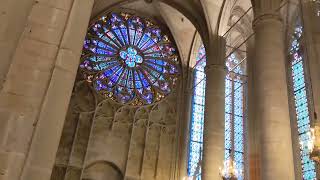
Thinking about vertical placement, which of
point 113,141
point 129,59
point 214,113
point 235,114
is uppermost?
point 129,59

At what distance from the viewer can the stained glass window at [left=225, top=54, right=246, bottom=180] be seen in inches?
571

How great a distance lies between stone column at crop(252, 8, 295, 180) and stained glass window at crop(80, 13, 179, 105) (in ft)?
24.8

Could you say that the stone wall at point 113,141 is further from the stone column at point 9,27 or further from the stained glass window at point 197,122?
the stone column at point 9,27

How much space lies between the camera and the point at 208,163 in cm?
1229

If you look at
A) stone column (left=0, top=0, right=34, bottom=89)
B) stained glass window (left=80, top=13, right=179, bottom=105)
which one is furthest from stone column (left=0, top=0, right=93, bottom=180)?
stained glass window (left=80, top=13, right=179, bottom=105)

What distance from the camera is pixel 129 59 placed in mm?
17594

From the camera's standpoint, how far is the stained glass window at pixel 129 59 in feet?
54.6

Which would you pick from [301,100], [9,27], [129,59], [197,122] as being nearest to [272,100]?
[301,100]

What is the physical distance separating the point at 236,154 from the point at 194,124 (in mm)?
2604

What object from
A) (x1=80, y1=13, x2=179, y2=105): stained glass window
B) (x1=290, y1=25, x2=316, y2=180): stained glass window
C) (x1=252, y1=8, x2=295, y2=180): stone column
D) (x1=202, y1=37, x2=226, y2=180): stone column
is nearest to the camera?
(x1=252, y1=8, x2=295, y2=180): stone column

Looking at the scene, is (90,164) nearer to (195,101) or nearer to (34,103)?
(195,101)

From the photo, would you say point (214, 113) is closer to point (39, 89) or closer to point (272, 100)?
point (272, 100)

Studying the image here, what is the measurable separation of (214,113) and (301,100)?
9.81 feet

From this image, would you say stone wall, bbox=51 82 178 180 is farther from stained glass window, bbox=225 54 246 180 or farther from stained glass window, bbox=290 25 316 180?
stained glass window, bbox=290 25 316 180
